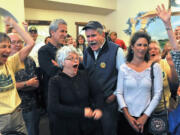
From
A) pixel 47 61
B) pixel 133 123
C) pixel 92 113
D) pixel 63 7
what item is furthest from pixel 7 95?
pixel 63 7

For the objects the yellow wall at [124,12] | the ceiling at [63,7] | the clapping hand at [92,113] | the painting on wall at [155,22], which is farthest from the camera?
the yellow wall at [124,12]

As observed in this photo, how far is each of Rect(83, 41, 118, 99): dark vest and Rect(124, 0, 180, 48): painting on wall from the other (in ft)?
14.2

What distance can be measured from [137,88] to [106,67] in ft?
1.29

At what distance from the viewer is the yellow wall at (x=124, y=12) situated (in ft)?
20.7

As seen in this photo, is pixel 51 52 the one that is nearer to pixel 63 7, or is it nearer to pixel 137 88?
pixel 137 88

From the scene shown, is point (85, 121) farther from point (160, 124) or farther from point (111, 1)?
point (111, 1)

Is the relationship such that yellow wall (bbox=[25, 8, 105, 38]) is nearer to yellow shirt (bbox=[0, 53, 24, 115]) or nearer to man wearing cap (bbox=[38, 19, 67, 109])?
man wearing cap (bbox=[38, 19, 67, 109])

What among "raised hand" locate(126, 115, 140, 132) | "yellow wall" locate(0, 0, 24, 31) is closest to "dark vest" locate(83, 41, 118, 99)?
"raised hand" locate(126, 115, 140, 132)

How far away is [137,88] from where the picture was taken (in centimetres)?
172

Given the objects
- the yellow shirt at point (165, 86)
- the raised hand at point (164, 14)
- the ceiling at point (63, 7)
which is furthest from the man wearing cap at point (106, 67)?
the ceiling at point (63, 7)

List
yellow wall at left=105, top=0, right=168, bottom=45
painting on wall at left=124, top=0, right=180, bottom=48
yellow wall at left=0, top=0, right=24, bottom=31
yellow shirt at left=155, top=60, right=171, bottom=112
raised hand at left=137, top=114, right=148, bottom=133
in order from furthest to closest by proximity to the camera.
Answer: yellow wall at left=105, top=0, right=168, bottom=45 < painting on wall at left=124, top=0, right=180, bottom=48 < yellow wall at left=0, top=0, right=24, bottom=31 < yellow shirt at left=155, top=60, right=171, bottom=112 < raised hand at left=137, top=114, right=148, bottom=133

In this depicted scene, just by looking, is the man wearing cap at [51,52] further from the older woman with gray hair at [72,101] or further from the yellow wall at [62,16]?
the yellow wall at [62,16]

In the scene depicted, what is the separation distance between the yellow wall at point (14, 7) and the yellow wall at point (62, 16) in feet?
2.80

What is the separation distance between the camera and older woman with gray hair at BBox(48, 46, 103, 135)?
1.39 meters
